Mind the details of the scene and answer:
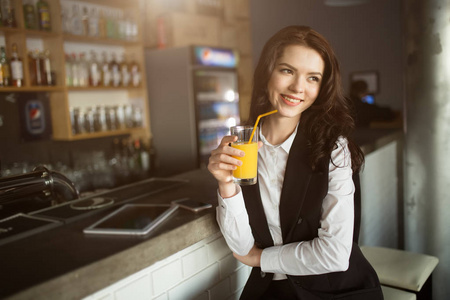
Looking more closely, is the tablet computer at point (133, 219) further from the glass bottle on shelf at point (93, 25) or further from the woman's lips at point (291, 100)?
the glass bottle on shelf at point (93, 25)

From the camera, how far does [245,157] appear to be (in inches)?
49.2

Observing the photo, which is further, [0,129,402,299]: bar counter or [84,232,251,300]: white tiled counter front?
[84,232,251,300]: white tiled counter front

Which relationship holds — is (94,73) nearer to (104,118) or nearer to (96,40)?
(96,40)

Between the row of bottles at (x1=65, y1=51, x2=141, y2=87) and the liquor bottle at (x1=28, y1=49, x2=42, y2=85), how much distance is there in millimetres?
286

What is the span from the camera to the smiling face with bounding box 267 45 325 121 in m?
1.40

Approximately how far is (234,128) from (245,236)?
0.40 m

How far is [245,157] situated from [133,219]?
44 cm

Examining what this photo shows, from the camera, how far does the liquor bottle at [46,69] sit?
350 cm

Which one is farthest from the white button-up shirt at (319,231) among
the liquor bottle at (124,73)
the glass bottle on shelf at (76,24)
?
the liquor bottle at (124,73)

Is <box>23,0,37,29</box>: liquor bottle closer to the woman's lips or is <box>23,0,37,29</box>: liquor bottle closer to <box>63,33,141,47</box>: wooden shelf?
<box>63,33,141,47</box>: wooden shelf

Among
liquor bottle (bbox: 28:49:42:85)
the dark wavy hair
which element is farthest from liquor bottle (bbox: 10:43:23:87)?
the dark wavy hair

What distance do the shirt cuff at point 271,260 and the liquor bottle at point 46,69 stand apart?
295 centimetres

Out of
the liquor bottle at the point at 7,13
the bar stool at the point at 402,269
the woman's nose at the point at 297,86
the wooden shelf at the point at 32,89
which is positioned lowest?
the bar stool at the point at 402,269

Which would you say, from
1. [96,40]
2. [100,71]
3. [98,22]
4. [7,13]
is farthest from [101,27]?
[7,13]
